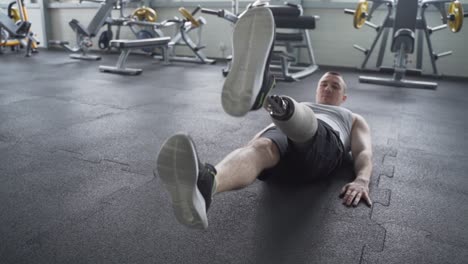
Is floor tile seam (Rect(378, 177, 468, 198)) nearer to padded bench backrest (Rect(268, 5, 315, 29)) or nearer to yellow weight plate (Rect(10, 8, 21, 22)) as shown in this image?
padded bench backrest (Rect(268, 5, 315, 29))

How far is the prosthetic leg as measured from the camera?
112 centimetres

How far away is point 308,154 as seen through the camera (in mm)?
1347

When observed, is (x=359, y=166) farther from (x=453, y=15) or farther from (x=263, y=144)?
(x=453, y=15)

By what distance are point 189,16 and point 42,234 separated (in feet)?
14.5

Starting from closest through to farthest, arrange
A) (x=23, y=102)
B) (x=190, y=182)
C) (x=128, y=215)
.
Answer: (x=190, y=182) → (x=128, y=215) → (x=23, y=102)

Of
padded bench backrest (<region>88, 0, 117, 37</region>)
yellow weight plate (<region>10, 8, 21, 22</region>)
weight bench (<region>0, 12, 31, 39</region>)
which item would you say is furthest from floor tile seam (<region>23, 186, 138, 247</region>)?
yellow weight plate (<region>10, 8, 21, 22</region>)

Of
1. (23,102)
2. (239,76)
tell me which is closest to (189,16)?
(23,102)

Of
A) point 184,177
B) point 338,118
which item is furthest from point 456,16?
point 184,177

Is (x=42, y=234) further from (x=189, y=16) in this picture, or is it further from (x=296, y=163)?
(x=189, y=16)

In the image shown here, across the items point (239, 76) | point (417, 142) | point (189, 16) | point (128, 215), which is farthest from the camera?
point (189, 16)

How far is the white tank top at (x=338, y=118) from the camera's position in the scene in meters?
1.57

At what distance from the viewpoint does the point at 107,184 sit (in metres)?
1.53

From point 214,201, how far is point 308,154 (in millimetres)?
372

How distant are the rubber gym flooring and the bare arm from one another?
5 cm
